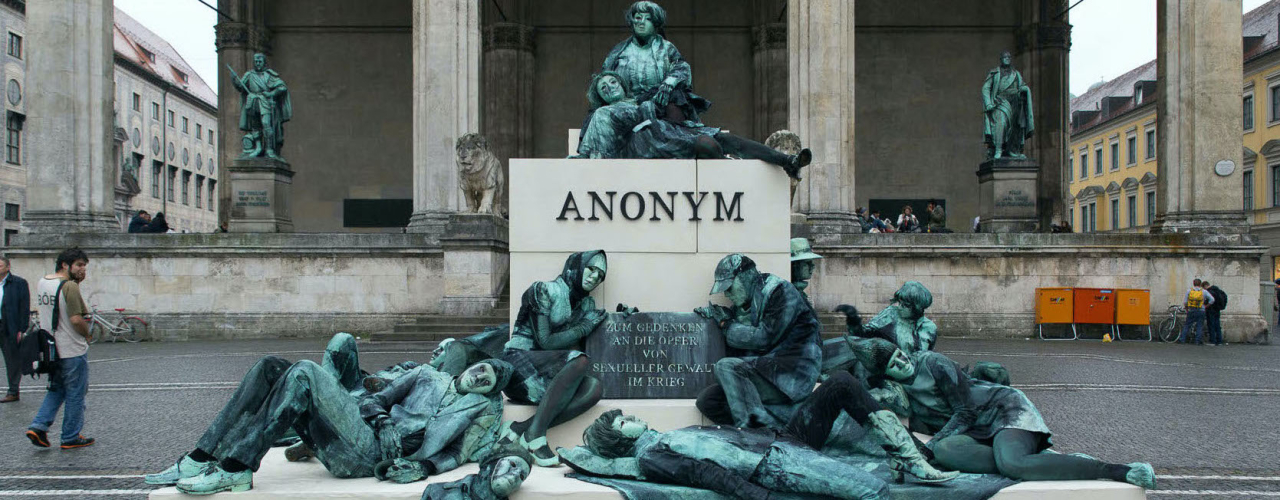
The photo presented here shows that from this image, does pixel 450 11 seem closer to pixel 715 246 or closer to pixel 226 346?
pixel 226 346

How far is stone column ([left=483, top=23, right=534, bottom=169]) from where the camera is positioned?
29.4m

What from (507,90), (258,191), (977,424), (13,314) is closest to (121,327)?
(258,191)

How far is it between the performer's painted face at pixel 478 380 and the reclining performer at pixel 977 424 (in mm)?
2222

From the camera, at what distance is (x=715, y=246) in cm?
725

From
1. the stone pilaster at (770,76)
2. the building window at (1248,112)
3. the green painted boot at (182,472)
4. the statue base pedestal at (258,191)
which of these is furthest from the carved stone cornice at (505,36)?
the building window at (1248,112)

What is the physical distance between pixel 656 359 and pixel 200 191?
7451 cm

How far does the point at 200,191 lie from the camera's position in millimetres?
74312

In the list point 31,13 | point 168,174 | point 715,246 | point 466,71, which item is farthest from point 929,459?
point 168,174

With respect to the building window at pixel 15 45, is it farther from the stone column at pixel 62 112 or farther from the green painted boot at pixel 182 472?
the green painted boot at pixel 182 472

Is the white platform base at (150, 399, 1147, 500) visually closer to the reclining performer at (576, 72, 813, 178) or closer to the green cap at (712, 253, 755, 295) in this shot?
the green cap at (712, 253, 755, 295)

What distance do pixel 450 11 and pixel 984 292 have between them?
11.9 m

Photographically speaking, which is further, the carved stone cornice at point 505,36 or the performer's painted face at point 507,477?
the carved stone cornice at point 505,36

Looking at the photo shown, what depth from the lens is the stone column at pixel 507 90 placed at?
29438 mm

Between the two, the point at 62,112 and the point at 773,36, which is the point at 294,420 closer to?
the point at 62,112
